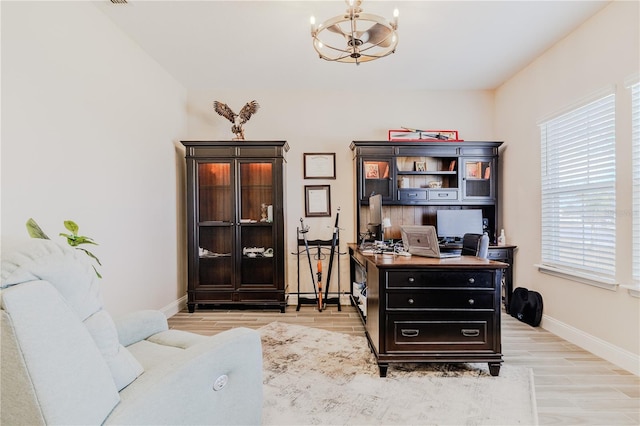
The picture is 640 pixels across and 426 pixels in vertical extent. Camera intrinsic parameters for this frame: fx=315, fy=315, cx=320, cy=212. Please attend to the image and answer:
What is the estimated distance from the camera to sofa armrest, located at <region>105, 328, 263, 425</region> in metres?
1.08

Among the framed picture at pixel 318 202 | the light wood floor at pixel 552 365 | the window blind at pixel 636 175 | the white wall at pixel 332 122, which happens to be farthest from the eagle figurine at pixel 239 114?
the window blind at pixel 636 175

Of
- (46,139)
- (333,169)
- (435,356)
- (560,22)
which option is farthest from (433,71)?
(46,139)

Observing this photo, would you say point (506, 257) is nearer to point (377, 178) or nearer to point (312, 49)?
point (377, 178)

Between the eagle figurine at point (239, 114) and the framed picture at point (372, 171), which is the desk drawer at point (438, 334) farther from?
the eagle figurine at point (239, 114)

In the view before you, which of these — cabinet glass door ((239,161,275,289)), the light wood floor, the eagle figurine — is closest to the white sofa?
the light wood floor

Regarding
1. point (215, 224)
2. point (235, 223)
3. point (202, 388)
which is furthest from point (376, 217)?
point (202, 388)

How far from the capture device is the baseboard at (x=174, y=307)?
12.2ft

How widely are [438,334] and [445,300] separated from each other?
0.26 meters

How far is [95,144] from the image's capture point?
8.52 ft

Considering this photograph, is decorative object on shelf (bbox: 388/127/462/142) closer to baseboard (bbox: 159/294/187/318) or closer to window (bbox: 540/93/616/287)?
window (bbox: 540/93/616/287)

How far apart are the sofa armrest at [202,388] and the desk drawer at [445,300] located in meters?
1.19

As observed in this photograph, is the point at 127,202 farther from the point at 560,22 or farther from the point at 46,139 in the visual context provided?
the point at 560,22

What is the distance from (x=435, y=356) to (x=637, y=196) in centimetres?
198

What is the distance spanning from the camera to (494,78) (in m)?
4.06
